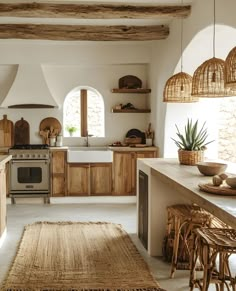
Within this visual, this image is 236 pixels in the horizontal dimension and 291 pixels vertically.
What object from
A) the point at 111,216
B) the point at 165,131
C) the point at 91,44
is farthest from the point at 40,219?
the point at 91,44

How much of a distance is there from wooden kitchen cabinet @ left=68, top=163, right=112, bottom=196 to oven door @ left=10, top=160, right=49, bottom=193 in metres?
0.42

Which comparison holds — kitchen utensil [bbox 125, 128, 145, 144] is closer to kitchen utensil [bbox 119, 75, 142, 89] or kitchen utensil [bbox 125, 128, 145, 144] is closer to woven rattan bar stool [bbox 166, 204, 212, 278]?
kitchen utensil [bbox 119, 75, 142, 89]

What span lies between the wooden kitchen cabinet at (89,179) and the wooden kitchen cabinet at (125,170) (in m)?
0.10

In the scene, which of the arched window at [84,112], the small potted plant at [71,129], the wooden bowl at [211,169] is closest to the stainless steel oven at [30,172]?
the small potted plant at [71,129]

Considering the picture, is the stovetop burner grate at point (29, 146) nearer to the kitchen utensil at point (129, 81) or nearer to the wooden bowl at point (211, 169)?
the kitchen utensil at point (129, 81)

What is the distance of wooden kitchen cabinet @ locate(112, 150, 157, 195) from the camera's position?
7.74 meters

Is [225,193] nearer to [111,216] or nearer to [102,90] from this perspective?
[111,216]

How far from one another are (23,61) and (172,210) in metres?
4.66

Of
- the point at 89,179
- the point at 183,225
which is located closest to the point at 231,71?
the point at 183,225

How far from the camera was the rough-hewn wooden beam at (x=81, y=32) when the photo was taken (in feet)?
22.2

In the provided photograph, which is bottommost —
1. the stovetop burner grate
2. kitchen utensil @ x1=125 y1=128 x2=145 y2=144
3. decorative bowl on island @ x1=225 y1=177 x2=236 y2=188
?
the stovetop burner grate

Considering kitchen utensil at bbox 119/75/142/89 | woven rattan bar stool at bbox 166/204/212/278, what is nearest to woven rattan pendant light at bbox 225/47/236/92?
woven rattan bar stool at bbox 166/204/212/278

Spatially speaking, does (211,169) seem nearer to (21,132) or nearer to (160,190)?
(160,190)

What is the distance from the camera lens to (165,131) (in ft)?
23.2
